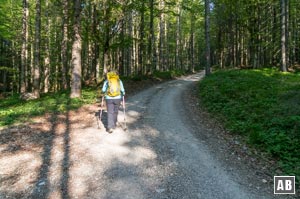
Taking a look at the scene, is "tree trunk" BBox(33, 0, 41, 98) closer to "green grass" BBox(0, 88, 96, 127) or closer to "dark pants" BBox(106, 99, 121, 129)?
"green grass" BBox(0, 88, 96, 127)

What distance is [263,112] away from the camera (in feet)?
31.3

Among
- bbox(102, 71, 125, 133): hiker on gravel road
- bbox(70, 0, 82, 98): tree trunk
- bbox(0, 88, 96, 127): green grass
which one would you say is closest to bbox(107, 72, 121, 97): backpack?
bbox(102, 71, 125, 133): hiker on gravel road

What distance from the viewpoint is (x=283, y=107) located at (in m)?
9.14

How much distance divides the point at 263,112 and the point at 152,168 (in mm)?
5492

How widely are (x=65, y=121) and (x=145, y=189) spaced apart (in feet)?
19.9

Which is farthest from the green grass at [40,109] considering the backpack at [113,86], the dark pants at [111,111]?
the backpack at [113,86]

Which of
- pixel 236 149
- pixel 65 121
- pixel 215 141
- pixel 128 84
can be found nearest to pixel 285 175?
pixel 236 149

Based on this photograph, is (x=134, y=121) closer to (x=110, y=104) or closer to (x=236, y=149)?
(x=110, y=104)

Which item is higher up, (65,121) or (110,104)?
(110,104)

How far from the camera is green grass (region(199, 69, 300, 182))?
22.8 feet

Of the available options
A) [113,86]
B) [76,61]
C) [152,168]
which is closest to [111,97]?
[113,86]

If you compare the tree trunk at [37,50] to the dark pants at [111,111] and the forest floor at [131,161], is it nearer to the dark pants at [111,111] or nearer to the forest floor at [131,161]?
the forest floor at [131,161]

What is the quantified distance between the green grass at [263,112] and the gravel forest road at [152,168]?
1.58m

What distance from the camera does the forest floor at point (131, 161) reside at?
5.11 metres
